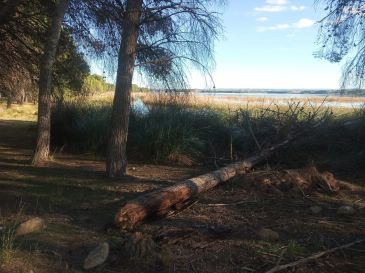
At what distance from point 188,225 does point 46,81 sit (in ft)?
24.0

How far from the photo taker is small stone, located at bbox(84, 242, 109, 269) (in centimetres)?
525

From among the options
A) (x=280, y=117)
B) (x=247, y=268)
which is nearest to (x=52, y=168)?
(x=280, y=117)

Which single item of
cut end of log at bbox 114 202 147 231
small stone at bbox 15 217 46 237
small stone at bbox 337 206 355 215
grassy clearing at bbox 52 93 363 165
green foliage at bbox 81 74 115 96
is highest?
green foliage at bbox 81 74 115 96

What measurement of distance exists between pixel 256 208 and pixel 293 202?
2.52ft

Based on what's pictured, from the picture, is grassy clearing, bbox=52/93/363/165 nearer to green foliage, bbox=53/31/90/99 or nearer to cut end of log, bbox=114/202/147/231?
green foliage, bbox=53/31/90/99

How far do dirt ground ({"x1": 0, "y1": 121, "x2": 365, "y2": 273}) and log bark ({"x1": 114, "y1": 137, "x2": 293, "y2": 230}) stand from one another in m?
0.14

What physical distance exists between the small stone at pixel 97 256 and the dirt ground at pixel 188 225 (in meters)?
0.07

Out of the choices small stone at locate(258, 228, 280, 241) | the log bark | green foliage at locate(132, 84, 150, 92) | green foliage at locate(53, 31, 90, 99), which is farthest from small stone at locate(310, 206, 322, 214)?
green foliage at locate(53, 31, 90, 99)

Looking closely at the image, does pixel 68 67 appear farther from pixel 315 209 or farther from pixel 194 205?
pixel 315 209

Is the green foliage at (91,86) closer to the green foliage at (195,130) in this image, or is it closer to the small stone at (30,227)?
the green foliage at (195,130)

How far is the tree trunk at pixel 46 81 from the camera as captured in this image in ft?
40.7

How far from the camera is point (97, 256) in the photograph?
5352mm

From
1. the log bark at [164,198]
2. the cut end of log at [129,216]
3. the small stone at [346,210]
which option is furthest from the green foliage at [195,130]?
the cut end of log at [129,216]

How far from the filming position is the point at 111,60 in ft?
38.7
